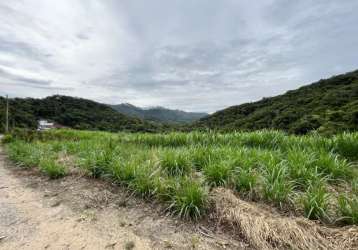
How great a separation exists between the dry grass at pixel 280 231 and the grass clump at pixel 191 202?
272 millimetres

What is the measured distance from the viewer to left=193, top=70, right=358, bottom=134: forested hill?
673 inches

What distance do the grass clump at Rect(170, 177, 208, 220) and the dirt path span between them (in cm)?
14

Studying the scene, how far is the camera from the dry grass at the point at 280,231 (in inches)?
90.9

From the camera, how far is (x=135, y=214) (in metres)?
3.23

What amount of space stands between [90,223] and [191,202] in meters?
1.29

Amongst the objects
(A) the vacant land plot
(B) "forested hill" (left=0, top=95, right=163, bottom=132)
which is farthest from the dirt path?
(B) "forested hill" (left=0, top=95, right=163, bottom=132)

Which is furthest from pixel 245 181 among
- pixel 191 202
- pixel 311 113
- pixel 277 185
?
pixel 311 113

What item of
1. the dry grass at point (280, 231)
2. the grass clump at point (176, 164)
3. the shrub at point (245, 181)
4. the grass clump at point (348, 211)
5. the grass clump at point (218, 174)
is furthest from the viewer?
the grass clump at point (176, 164)

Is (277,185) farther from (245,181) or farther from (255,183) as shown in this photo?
(245,181)

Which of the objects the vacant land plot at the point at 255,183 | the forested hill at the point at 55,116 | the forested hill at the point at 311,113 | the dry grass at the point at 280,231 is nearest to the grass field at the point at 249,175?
the vacant land plot at the point at 255,183

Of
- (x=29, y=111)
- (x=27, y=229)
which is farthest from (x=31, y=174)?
(x=29, y=111)

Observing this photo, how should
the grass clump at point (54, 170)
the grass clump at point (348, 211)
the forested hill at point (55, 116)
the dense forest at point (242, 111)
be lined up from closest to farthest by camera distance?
the grass clump at point (348, 211) < the grass clump at point (54, 170) < the dense forest at point (242, 111) < the forested hill at point (55, 116)

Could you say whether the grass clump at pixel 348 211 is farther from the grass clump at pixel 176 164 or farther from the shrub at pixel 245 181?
the grass clump at pixel 176 164

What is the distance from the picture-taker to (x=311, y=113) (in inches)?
961
